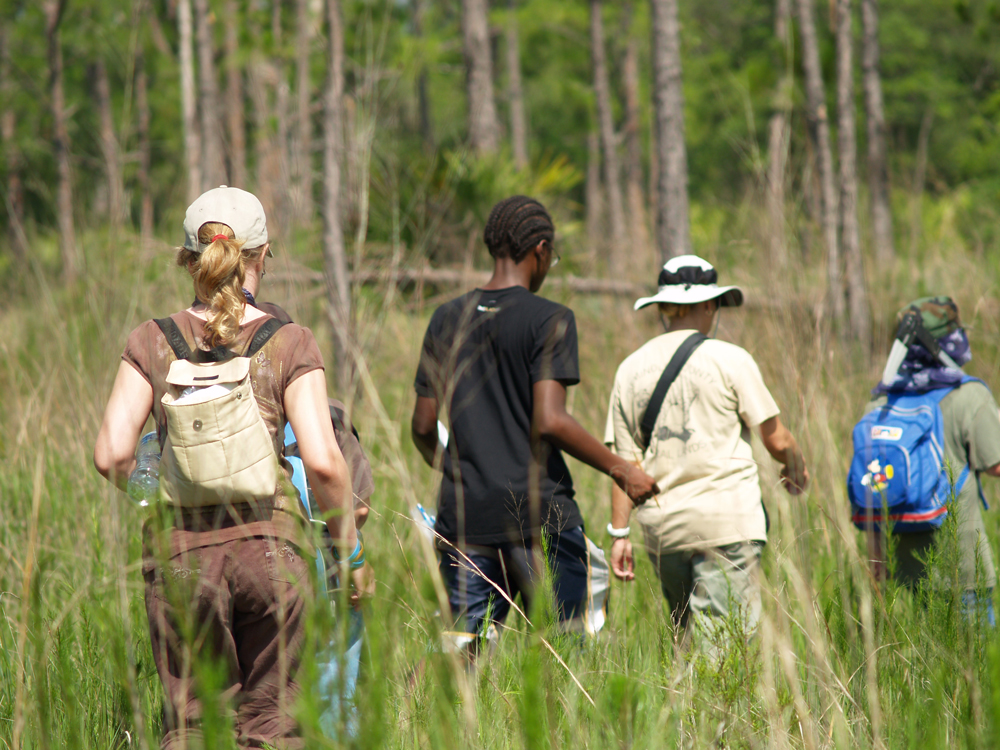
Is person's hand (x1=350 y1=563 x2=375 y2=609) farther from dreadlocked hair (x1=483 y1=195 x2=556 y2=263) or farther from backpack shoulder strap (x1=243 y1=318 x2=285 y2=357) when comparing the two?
dreadlocked hair (x1=483 y1=195 x2=556 y2=263)

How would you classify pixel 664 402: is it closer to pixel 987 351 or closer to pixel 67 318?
pixel 67 318

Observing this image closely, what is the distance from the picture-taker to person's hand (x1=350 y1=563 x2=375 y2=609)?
2070 mm

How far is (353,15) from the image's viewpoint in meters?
14.3

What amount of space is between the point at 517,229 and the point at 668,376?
0.71m

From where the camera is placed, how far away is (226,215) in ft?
6.77

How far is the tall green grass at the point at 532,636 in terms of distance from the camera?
1.73m

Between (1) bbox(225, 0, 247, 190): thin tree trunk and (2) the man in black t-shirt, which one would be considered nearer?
(2) the man in black t-shirt

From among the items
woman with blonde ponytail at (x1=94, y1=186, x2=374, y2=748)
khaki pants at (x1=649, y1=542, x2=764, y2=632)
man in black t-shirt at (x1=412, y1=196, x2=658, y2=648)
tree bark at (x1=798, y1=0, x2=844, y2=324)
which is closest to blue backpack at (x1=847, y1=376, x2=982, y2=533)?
khaki pants at (x1=649, y1=542, x2=764, y2=632)

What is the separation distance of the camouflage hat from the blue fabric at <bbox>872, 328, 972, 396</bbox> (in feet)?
0.10

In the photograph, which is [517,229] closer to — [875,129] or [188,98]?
[875,129]

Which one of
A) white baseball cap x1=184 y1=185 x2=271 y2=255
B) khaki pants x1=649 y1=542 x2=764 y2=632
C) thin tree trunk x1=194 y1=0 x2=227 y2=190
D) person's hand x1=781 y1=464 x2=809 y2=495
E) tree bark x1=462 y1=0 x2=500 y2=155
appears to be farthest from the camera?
thin tree trunk x1=194 y1=0 x2=227 y2=190

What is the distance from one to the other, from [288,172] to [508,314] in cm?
144

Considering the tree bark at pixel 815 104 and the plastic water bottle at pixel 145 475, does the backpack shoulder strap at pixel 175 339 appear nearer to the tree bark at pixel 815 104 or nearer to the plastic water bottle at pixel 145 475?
the plastic water bottle at pixel 145 475

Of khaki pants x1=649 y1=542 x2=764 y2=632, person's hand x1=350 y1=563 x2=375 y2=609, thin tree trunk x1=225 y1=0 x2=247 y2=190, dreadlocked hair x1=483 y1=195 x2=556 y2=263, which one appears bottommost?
khaki pants x1=649 y1=542 x2=764 y2=632
